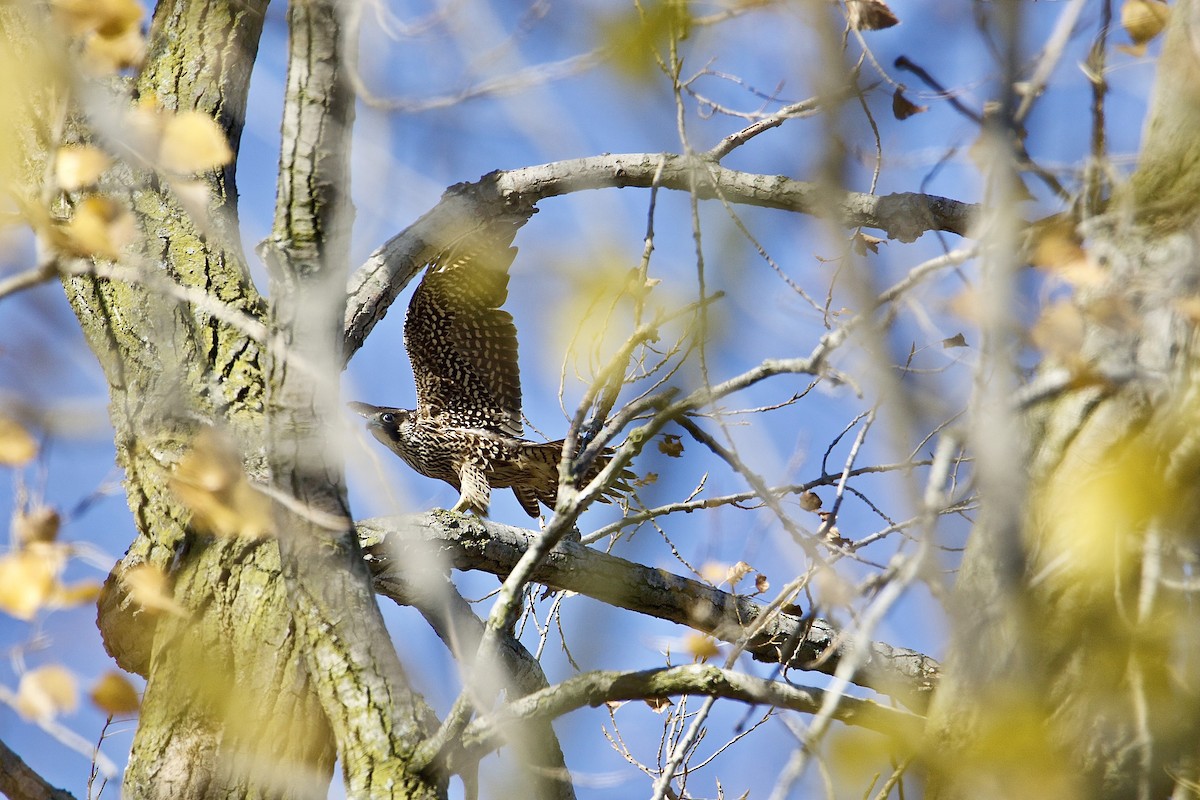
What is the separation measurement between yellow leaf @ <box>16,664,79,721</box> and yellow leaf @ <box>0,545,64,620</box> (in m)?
0.14

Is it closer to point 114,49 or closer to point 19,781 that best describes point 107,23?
point 114,49

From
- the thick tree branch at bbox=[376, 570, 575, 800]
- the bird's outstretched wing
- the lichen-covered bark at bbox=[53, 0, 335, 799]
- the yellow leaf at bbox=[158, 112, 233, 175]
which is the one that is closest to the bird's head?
the bird's outstretched wing

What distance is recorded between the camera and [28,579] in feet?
6.46

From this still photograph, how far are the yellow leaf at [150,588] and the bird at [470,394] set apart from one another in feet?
7.22

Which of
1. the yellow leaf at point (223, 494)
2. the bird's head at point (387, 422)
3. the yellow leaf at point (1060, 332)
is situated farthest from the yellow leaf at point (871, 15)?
the bird's head at point (387, 422)

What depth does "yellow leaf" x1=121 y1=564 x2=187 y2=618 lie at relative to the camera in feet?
7.93

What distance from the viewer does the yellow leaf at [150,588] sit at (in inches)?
95.1

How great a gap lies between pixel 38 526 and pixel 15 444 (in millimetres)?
247

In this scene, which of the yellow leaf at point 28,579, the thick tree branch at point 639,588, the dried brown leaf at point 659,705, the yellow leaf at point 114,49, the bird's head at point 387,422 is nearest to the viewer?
the yellow leaf at point 28,579

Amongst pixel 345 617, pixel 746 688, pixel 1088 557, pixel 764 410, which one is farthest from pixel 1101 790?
pixel 764 410

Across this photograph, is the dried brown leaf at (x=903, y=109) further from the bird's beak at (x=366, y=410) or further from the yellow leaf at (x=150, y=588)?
the bird's beak at (x=366, y=410)

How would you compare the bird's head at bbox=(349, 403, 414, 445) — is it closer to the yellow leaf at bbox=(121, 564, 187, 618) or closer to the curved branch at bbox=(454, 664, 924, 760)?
the yellow leaf at bbox=(121, 564, 187, 618)

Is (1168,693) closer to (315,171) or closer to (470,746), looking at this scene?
(470,746)

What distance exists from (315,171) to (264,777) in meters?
1.44
